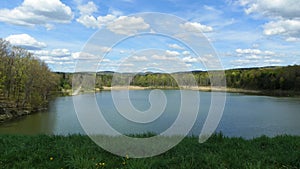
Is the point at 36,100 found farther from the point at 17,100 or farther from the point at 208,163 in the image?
the point at 208,163

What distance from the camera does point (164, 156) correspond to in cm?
521

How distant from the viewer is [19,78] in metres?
41.2

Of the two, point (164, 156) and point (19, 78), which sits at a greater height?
point (19, 78)

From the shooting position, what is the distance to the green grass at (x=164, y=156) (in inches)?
180

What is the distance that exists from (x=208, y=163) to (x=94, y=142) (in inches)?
106

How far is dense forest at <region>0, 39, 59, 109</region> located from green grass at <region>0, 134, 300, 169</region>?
33.7 metres

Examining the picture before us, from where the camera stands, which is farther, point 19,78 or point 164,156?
point 19,78

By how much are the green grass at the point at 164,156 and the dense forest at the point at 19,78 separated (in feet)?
111

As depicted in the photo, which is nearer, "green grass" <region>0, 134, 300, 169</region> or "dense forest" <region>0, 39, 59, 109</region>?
"green grass" <region>0, 134, 300, 169</region>

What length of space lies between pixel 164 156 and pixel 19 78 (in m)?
41.1

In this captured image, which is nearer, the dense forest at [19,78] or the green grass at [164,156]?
the green grass at [164,156]

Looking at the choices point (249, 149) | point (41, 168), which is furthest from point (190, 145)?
point (41, 168)

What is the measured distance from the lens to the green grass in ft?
15.0

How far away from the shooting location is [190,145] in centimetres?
600
